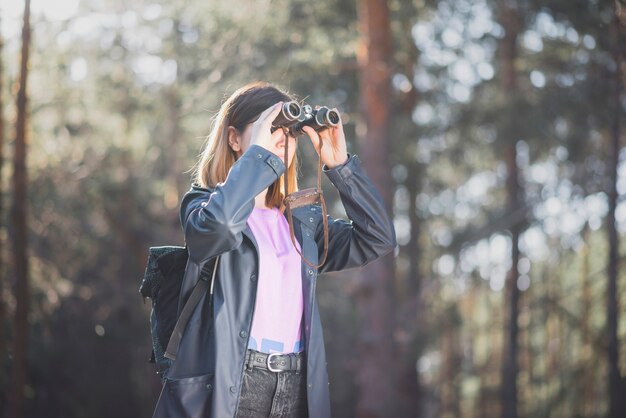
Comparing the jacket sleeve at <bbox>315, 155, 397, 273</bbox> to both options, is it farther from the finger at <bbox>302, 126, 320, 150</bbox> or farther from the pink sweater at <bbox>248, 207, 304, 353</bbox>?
Result: the pink sweater at <bbox>248, 207, 304, 353</bbox>

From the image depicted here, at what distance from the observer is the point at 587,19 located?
468 inches

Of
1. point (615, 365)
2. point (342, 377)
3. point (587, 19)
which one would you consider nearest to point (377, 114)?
point (587, 19)

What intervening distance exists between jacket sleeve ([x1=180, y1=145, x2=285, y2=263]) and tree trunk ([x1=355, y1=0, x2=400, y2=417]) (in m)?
7.69

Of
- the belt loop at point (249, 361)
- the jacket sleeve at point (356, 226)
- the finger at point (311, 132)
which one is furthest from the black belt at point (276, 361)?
the finger at point (311, 132)

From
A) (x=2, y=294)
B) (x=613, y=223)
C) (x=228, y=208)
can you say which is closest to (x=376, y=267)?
(x=613, y=223)

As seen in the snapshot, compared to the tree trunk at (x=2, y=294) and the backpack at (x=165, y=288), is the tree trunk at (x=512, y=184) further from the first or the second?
the backpack at (x=165, y=288)

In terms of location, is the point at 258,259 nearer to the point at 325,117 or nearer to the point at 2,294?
the point at 325,117

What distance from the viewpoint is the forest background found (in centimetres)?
1078

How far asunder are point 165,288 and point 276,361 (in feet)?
1.57

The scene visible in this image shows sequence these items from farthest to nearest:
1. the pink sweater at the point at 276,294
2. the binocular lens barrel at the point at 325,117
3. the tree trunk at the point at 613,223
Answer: the tree trunk at the point at 613,223 → the binocular lens barrel at the point at 325,117 → the pink sweater at the point at 276,294

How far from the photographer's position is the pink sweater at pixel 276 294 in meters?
2.60

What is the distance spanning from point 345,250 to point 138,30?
40.4 ft

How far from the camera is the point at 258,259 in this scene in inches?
104

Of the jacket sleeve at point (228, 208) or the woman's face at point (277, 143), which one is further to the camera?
the woman's face at point (277, 143)
